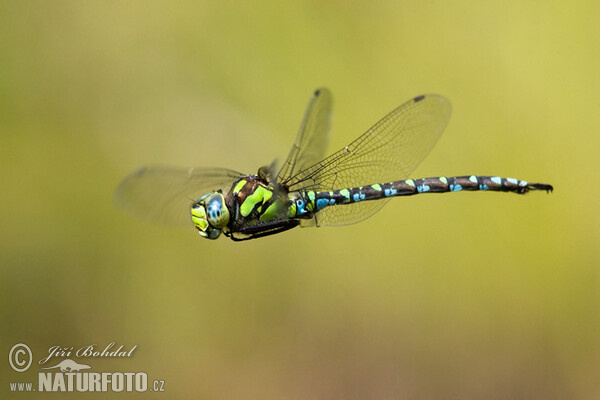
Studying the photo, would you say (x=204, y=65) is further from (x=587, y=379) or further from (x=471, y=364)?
(x=587, y=379)

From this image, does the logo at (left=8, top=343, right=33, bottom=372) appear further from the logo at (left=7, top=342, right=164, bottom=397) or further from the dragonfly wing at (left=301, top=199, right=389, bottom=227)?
the dragonfly wing at (left=301, top=199, right=389, bottom=227)

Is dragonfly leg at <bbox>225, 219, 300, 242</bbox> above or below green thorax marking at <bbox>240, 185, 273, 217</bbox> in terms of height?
below

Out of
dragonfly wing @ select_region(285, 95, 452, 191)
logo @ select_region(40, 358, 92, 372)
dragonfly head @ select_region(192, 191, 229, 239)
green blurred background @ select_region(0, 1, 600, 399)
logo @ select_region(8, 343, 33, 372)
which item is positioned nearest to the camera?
dragonfly head @ select_region(192, 191, 229, 239)

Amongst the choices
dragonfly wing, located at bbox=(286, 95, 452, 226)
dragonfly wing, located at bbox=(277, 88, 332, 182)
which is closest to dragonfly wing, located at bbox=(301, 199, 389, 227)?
dragonfly wing, located at bbox=(286, 95, 452, 226)

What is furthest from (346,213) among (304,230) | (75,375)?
(75,375)

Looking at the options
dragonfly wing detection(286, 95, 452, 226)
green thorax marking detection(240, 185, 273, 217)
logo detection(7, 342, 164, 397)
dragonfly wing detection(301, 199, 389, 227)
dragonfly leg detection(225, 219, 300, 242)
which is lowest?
logo detection(7, 342, 164, 397)

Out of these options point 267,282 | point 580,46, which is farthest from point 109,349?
point 580,46

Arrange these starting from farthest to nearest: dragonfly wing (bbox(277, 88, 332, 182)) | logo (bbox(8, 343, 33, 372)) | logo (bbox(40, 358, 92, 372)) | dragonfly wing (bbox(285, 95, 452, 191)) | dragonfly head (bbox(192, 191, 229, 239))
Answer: logo (bbox(8, 343, 33, 372))
logo (bbox(40, 358, 92, 372))
dragonfly wing (bbox(285, 95, 452, 191))
dragonfly wing (bbox(277, 88, 332, 182))
dragonfly head (bbox(192, 191, 229, 239))
